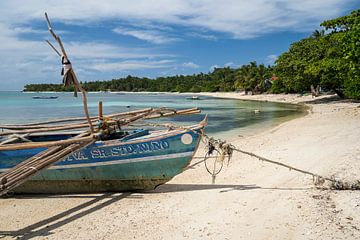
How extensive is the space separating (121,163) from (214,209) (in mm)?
2224

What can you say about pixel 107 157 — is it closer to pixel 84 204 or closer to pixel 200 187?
pixel 84 204

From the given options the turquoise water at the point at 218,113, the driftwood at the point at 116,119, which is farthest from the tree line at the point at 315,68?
the turquoise water at the point at 218,113

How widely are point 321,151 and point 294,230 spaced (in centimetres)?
528

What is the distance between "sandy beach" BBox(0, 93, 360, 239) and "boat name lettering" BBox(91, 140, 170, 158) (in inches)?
34.7

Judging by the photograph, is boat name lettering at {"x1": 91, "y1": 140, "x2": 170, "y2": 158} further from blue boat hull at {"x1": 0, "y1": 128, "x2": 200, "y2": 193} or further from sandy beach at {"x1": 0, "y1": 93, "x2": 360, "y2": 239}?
sandy beach at {"x1": 0, "y1": 93, "x2": 360, "y2": 239}

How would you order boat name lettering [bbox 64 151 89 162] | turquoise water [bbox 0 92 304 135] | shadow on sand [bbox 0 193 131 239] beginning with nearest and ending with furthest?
1. shadow on sand [bbox 0 193 131 239]
2. boat name lettering [bbox 64 151 89 162]
3. turquoise water [bbox 0 92 304 135]

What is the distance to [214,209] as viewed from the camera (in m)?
5.57

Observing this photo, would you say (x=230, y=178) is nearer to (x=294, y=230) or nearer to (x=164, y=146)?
(x=164, y=146)

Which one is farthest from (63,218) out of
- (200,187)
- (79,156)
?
(200,187)

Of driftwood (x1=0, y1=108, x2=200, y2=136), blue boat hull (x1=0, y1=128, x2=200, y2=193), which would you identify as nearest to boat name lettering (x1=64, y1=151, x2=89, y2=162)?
blue boat hull (x1=0, y1=128, x2=200, y2=193)

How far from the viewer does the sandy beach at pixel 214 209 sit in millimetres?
4688

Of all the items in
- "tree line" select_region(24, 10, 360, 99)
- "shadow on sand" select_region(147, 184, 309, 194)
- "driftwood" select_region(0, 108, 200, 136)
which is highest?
"tree line" select_region(24, 10, 360, 99)

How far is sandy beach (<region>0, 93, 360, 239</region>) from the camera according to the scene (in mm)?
4688

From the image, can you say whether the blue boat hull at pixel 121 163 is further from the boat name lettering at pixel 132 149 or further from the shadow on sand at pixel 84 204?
the shadow on sand at pixel 84 204
